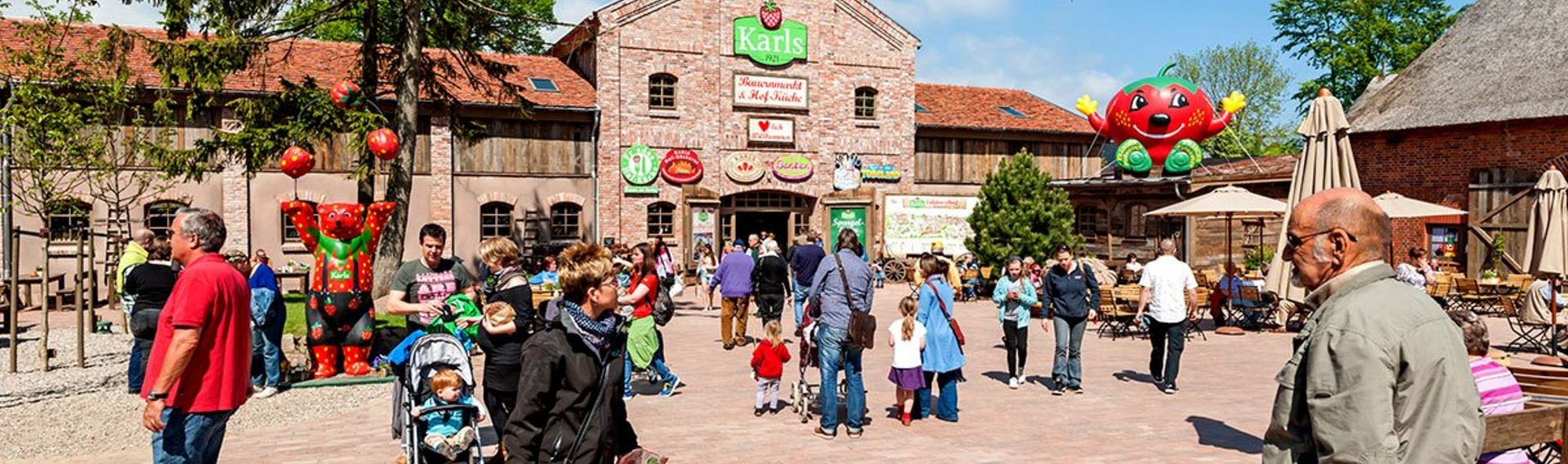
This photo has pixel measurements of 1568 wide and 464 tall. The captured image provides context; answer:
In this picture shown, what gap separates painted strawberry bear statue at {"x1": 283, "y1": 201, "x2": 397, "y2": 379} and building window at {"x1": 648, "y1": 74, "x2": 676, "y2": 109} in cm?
1620

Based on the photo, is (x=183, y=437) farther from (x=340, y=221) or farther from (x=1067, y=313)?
(x=1067, y=313)

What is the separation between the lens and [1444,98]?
22.6m

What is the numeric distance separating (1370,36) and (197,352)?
3783 cm

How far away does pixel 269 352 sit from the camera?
398 inches

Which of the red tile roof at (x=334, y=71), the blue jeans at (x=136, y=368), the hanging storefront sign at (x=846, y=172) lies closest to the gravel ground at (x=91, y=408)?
the blue jeans at (x=136, y=368)

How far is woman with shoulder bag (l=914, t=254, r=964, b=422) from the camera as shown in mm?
8586

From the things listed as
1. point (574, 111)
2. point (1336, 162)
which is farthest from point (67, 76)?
point (1336, 162)

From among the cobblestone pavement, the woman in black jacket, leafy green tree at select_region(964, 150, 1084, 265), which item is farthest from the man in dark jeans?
leafy green tree at select_region(964, 150, 1084, 265)

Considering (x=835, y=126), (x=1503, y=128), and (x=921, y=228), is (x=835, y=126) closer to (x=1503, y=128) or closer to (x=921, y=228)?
(x=921, y=228)

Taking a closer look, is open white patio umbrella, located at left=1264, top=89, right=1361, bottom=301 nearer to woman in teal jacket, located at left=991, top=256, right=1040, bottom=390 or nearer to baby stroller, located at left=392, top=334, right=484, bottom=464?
woman in teal jacket, located at left=991, top=256, right=1040, bottom=390

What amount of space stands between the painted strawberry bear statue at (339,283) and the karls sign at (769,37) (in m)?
17.4

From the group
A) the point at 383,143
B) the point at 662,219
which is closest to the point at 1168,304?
the point at 383,143

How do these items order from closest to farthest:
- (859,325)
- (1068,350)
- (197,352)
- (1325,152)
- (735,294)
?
(197,352) < (859,325) < (1068,350) < (1325,152) < (735,294)

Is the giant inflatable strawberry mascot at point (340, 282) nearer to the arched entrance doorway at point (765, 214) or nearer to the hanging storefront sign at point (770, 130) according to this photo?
the arched entrance doorway at point (765, 214)
